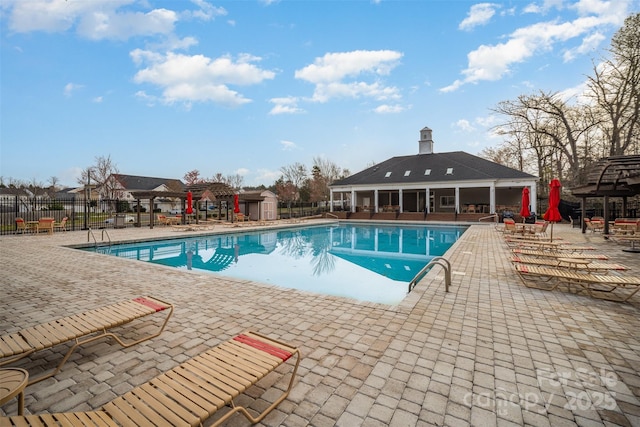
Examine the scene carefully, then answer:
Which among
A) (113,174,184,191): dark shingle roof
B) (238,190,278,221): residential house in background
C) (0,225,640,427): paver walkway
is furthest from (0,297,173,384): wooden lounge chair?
(113,174,184,191): dark shingle roof

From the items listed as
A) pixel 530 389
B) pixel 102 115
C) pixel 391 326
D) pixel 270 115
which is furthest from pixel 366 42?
pixel 102 115

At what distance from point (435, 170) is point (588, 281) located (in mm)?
24587

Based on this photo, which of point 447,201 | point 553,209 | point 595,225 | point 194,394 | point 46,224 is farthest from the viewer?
point 447,201

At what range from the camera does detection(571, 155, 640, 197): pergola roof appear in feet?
→ 37.4

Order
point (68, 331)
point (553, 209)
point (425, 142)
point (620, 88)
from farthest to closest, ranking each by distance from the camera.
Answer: point (425, 142), point (620, 88), point (553, 209), point (68, 331)

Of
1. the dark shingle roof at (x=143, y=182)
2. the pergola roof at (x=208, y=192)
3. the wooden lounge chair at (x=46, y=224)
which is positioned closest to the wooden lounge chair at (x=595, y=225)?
the pergola roof at (x=208, y=192)

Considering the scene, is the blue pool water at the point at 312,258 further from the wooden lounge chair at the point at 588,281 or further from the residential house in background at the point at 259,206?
the residential house in background at the point at 259,206

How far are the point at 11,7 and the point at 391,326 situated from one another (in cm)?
766

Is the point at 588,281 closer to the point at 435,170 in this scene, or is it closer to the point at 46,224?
the point at 46,224

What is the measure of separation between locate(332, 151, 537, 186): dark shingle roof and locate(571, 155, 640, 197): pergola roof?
Result: 444 inches

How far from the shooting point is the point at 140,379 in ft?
8.98

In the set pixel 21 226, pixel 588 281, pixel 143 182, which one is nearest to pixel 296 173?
pixel 143 182

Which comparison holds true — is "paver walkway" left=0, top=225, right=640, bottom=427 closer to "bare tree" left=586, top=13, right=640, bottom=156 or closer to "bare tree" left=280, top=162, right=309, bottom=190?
"bare tree" left=586, top=13, right=640, bottom=156

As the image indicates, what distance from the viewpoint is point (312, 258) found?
39.1 feet
